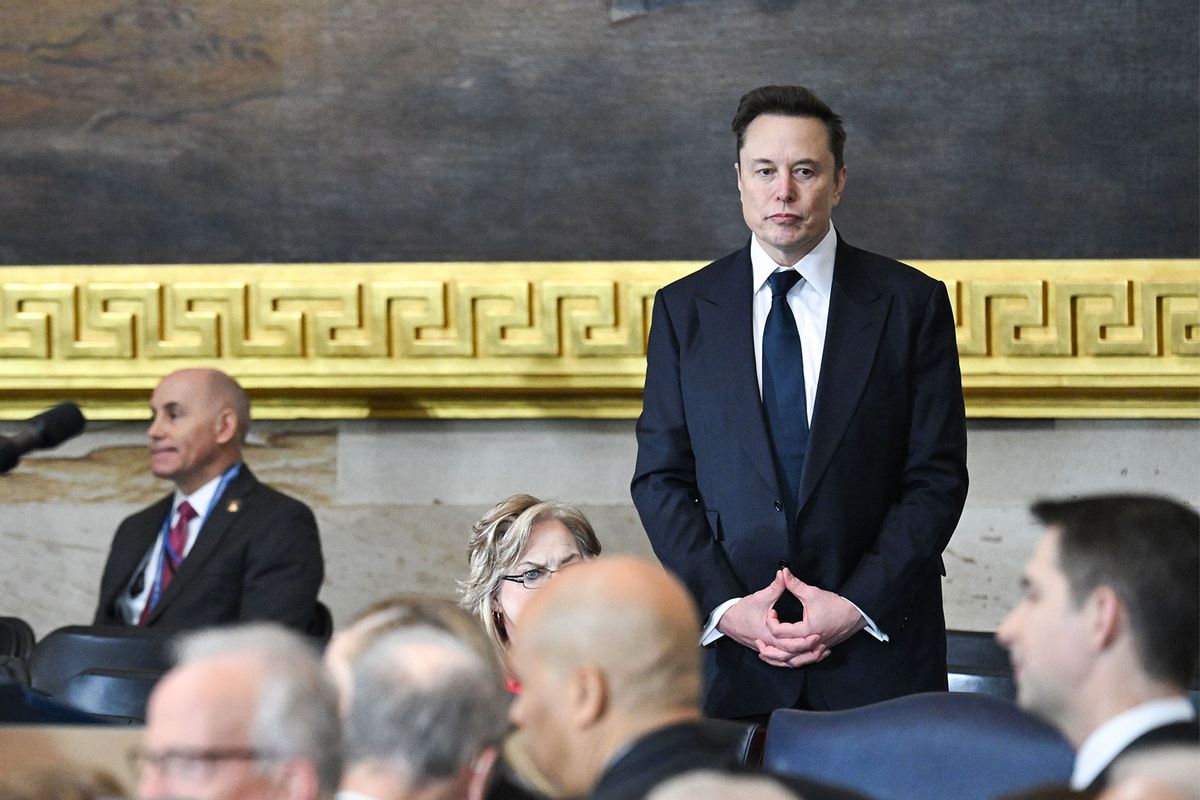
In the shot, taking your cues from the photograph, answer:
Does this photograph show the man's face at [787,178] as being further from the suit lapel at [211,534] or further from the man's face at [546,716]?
the suit lapel at [211,534]

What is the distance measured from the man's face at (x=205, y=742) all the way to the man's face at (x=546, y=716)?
1.30ft

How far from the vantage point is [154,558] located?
438cm

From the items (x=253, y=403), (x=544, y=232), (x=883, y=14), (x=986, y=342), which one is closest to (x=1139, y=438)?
(x=986, y=342)

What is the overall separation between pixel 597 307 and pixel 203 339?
1.09 metres

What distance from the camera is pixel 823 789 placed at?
1729mm

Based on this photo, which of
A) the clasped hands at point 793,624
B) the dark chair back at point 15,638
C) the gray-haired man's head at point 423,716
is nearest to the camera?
the gray-haired man's head at point 423,716

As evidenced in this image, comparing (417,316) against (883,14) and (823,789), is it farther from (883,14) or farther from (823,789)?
(823,789)

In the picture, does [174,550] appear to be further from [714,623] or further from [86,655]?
[714,623]

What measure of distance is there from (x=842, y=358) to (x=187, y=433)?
192 centimetres


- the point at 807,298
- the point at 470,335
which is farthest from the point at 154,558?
the point at 807,298

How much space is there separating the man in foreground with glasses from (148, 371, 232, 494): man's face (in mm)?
2853

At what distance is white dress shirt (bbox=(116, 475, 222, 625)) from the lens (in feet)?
14.2

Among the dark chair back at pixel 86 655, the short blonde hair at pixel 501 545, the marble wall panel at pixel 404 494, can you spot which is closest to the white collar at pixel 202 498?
the marble wall panel at pixel 404 494

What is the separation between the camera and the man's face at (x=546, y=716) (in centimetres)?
185
